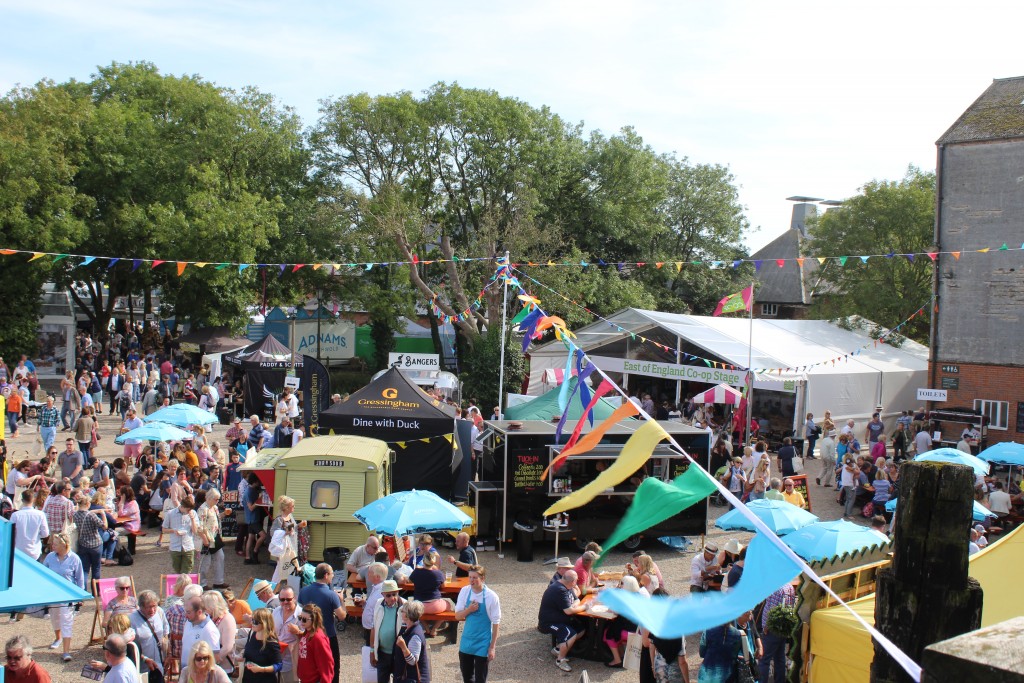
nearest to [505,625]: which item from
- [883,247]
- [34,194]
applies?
[34,194]

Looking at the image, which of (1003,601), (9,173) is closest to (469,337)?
(9,173)

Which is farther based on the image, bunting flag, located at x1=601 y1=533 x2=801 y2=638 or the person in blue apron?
the person in blue apron

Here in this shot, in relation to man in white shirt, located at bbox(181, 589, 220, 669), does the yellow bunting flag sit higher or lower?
higher

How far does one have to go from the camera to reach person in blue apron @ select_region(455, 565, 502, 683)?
7.49 metres

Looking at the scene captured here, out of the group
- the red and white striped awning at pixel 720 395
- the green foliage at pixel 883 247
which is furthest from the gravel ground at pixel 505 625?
the green foliage at pixel 883 247

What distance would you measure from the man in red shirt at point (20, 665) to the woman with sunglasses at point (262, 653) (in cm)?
141

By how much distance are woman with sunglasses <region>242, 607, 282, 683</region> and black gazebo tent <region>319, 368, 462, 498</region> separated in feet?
24.4

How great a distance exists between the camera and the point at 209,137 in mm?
29297

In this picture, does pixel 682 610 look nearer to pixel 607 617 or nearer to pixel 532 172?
pixel 607 617

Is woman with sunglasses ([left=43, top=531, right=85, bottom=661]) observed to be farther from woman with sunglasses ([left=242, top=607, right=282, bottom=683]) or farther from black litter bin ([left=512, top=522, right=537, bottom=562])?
black litter bin ([left=512, top=522, right=537, bottom=562])

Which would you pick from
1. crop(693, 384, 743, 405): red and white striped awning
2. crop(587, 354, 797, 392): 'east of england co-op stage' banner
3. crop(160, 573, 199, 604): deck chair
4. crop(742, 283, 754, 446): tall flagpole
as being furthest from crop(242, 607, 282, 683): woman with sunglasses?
crop(587, 354, 797, 392): 'east of england co-op stage' banner

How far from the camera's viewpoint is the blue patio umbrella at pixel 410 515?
9805mm

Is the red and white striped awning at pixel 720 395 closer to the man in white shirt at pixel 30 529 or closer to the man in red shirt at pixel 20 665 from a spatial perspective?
the man in white shirt at pixel 30 529

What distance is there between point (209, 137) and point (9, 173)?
7.18 m
